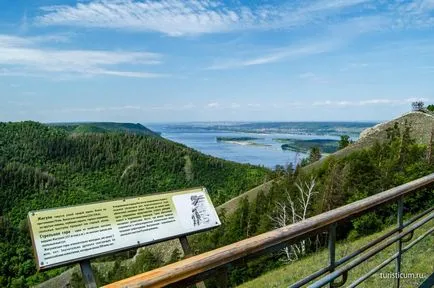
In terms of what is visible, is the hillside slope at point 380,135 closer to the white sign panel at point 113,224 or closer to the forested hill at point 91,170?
the forested hill at point 91,170

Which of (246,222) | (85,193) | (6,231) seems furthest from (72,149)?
(246,222)

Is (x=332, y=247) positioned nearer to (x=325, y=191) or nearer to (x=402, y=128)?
(x=325, y=191)

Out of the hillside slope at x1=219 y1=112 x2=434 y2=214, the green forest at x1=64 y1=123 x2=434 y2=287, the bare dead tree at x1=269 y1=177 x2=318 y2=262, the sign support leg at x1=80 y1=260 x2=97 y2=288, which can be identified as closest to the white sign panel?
the sign support leg at x1=80 y1=260 x2=97 y2=288

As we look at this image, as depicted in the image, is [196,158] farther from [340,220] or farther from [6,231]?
[340,220]

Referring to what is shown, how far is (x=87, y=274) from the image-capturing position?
2910mm

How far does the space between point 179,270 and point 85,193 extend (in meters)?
143

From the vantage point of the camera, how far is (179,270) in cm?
166

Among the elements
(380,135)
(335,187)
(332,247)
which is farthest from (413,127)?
(332,247)

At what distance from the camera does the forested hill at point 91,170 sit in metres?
127

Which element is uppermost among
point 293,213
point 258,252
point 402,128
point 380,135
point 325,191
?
point 258,252

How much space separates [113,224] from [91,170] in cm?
15994

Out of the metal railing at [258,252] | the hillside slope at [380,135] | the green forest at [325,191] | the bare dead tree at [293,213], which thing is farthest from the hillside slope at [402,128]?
the metal railing at [258,252]

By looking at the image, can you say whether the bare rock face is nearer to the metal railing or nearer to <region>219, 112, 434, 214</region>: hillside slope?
<region>219, 112, 434, 214</region>: hillside slope

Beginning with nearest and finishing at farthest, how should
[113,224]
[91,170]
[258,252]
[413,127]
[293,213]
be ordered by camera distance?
[258,252]
[113,224]
[293,213]
[413,127]
[91,170]
